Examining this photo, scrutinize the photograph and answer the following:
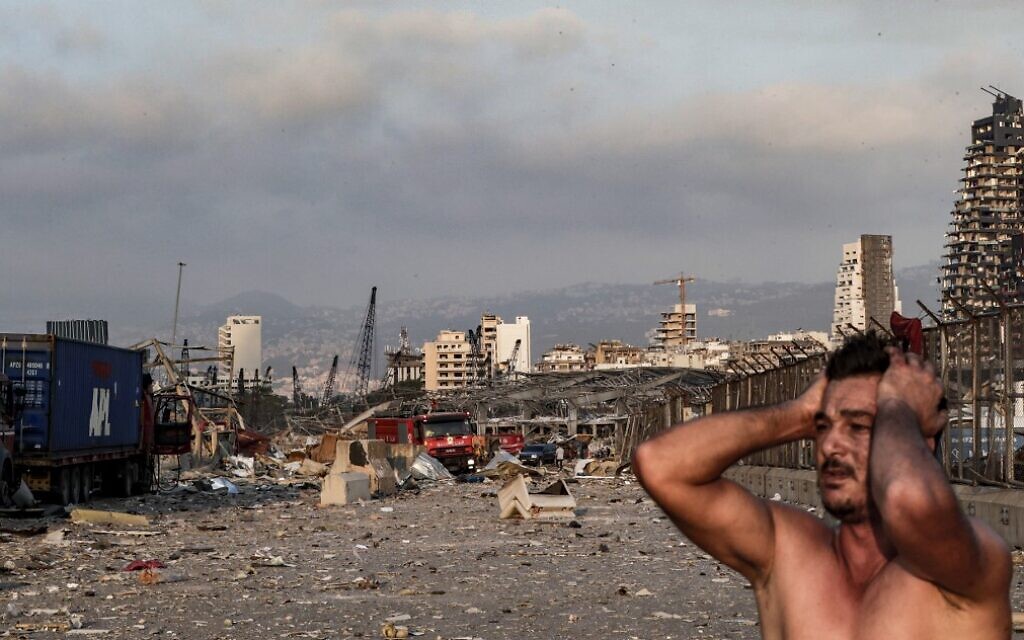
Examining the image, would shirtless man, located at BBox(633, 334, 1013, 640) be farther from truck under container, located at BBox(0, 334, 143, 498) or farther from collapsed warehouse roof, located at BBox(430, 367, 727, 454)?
collapsed warehouse roof, located at BBox(430, 367, 727, 454)

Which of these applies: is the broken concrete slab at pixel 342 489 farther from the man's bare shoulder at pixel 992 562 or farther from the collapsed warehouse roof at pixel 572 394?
the collapsed warehouse roof at pixel 572 394

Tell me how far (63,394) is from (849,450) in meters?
27.0

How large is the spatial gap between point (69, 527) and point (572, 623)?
13.0 meters

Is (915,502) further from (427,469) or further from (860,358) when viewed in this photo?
(427,469)

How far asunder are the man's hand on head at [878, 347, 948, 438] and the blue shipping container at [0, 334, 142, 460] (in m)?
25.8

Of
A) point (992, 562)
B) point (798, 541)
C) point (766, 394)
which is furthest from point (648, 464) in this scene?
point (766, 394)

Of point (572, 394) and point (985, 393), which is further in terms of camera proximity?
point (572, 394)

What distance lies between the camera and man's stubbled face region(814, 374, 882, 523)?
2.84 m

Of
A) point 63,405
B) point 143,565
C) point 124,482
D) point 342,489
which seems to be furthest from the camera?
point 124,482

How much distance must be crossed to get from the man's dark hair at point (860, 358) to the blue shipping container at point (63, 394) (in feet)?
84.1

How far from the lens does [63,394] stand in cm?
2811

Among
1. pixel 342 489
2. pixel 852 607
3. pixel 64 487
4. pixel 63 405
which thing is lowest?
pixel 342 489

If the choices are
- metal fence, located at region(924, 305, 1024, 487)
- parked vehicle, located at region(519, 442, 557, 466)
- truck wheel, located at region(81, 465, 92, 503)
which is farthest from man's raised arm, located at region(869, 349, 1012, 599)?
parked vehicle, located at region(519, 442, 557, 466)

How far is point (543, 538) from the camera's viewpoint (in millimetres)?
20938
